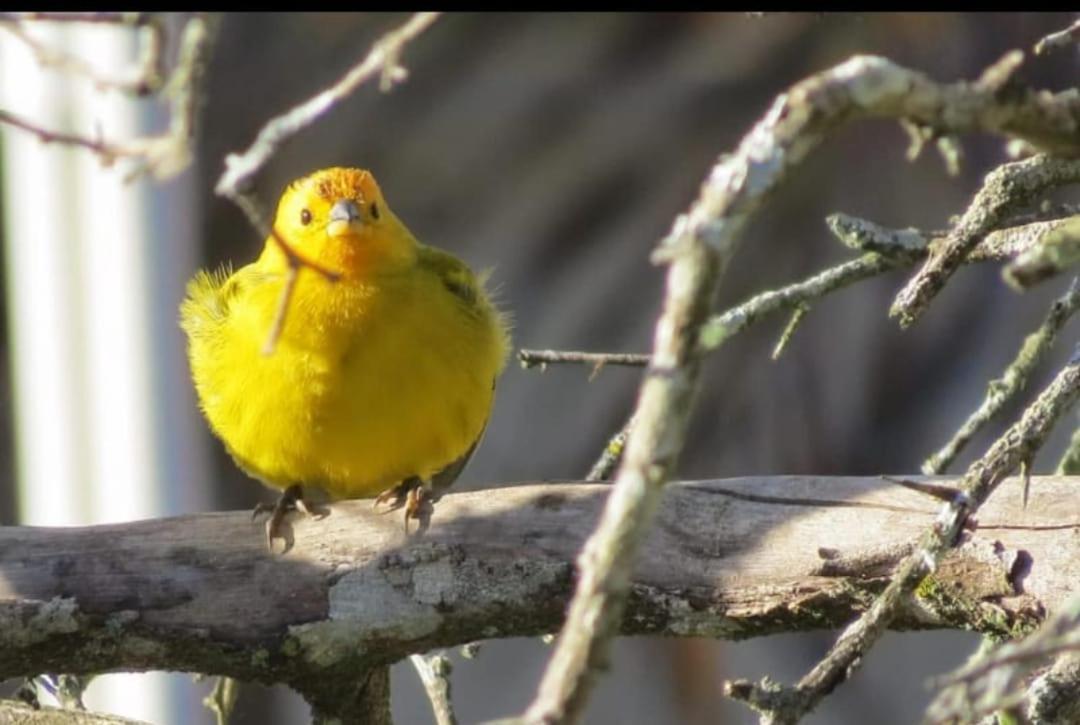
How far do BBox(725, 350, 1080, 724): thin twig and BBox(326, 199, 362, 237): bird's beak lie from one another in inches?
72.7

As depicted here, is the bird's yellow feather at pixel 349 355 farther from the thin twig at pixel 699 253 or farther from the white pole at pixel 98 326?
the thin twig at pixel 699 253

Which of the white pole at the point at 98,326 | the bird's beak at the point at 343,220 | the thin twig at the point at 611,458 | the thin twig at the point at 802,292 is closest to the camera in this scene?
the thin twig at the point at 802,292

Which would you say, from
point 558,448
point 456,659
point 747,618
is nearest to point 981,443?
point 558,448

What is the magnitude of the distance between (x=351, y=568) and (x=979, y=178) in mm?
Result: 3187

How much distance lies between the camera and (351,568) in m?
3.09

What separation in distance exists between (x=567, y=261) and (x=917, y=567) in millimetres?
3495

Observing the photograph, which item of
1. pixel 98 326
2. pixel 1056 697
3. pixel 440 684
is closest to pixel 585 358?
pixel 440 684

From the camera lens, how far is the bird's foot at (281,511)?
10.4 ft

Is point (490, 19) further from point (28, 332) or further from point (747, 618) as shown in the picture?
point (747, 618)

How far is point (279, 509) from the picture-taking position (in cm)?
330

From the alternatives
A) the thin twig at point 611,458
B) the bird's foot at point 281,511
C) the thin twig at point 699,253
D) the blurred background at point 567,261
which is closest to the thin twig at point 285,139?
the thin twig at point 699,253

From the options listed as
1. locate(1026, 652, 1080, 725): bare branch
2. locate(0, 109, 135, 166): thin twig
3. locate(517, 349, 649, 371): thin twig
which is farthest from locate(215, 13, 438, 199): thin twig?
locate(1026, 652, 1080, 725): bare branch

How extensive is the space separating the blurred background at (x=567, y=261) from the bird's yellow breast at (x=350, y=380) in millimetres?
1530

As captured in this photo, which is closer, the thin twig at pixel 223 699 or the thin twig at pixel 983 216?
the thin twig at pixel 983 216
